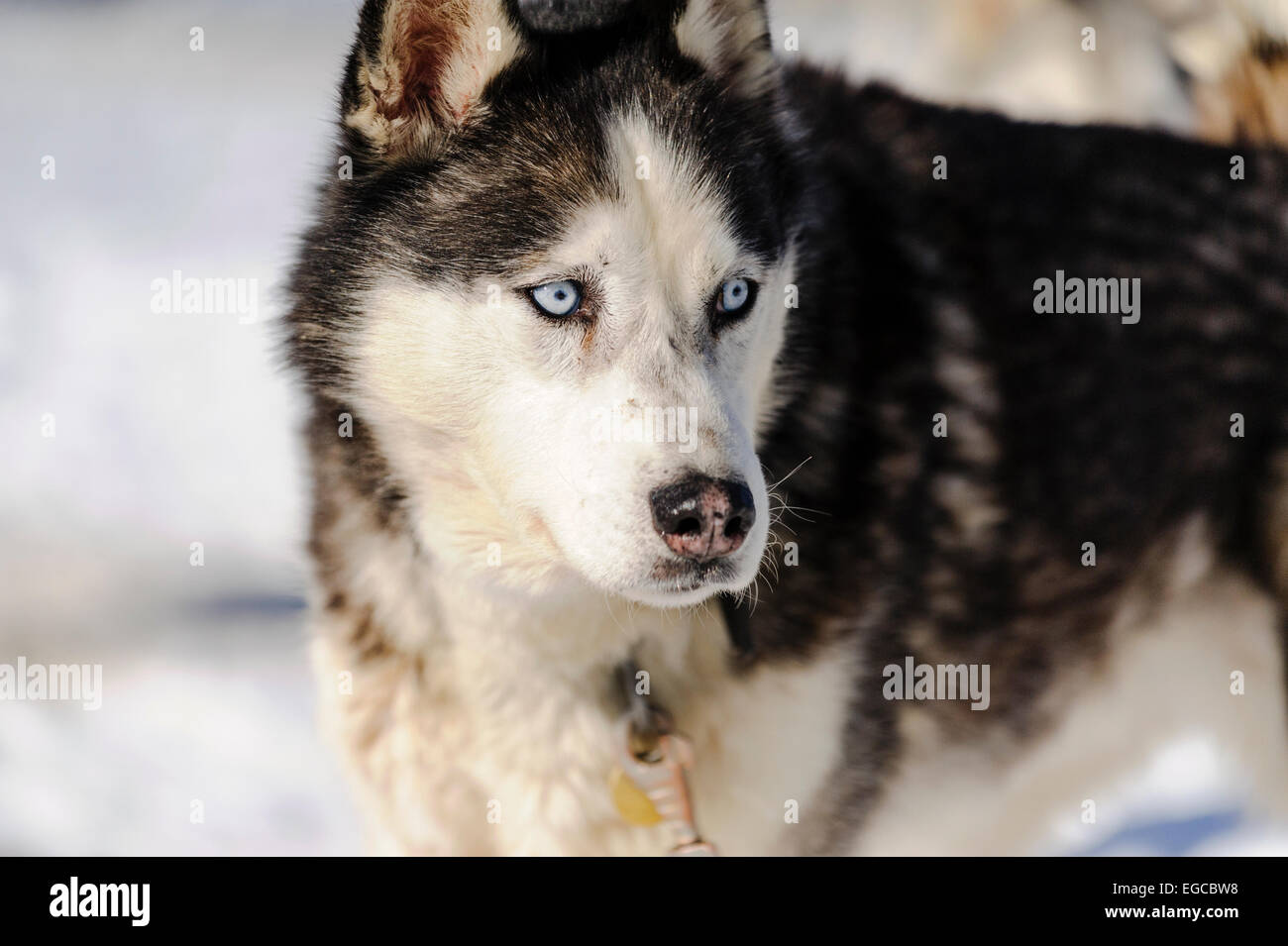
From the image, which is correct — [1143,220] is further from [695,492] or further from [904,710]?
[695,492]

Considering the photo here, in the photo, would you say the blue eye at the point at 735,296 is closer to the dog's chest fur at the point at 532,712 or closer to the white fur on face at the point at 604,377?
the white fur on face at the point at 604,377

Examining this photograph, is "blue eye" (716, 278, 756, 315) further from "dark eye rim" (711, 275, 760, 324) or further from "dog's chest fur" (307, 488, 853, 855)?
"dog's chest fur" (307, 488, 853, 855)

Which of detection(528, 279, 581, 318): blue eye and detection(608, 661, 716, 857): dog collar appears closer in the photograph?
detection(528, 279, 581, 318): blue eye

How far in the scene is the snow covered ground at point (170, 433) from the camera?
3.06 metres

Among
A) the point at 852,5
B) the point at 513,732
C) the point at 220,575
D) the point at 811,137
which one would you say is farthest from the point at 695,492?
the point at 852,5

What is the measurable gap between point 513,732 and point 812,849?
25.9 inches

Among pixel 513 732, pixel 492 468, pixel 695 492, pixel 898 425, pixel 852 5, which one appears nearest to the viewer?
pixel 695 492

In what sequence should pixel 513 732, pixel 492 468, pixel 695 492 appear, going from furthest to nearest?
pixel 513 732, pixel 492 468, pixel 695 492

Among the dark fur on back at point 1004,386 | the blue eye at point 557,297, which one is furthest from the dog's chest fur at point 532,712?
the blue eye at point 557,297

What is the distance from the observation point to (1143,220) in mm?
2484

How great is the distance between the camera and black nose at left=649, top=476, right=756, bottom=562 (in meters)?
1.42
